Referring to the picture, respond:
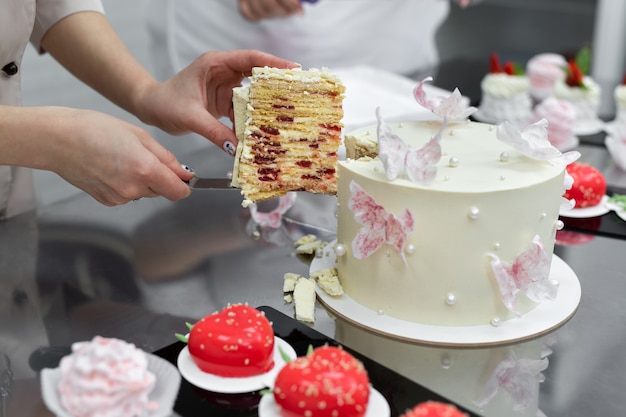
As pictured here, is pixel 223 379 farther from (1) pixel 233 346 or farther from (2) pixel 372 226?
(2) pixel 372 226

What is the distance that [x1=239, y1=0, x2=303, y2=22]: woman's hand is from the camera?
8.63ft

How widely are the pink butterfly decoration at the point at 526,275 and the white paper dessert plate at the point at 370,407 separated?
317 millimetres

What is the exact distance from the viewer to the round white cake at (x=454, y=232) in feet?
4.01

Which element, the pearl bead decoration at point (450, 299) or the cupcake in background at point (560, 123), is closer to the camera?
the pearl bead decoration at point (450, 299)

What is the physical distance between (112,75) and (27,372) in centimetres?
85

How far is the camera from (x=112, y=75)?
182cm

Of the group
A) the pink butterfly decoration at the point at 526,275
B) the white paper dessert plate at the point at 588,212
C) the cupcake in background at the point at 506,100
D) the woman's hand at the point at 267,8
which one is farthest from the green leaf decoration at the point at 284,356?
the woman's hand at the point at 267,8

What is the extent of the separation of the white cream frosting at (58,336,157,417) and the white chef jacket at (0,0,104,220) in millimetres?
870

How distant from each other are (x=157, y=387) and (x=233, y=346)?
0.11 m

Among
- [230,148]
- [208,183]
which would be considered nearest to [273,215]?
[230,148]

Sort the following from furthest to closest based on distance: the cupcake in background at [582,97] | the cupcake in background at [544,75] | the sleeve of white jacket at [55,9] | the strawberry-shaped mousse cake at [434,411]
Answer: the cupcake in background at [544,75]
the cupcake in background at [582,97]
the sleeve of white jacket at [55,9]
the strawberry-shaped mousse cake at [434,411]

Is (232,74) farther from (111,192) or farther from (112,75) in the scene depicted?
(111,192)

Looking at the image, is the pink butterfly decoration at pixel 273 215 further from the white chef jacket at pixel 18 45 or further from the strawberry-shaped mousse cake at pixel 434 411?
the strawberry-shaped mousse cake at pixel 434 411

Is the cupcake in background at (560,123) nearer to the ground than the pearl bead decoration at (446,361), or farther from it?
nearer to the ground
